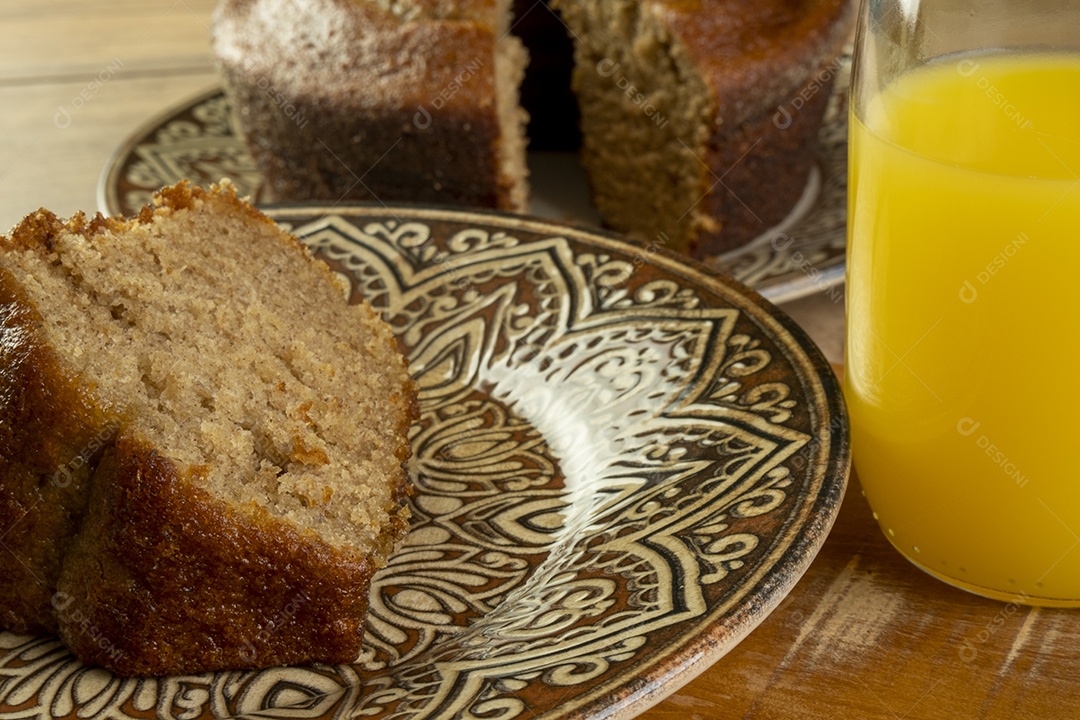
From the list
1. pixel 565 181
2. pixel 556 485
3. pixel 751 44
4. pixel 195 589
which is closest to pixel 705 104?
pixel 751 44

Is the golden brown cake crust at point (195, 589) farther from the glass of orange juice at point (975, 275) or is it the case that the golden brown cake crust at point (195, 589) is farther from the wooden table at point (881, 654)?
the glass of orange juice at point (975, 275)

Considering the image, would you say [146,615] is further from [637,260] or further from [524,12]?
[524,12]

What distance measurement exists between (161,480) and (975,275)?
958mm

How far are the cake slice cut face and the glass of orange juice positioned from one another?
0.69 meters

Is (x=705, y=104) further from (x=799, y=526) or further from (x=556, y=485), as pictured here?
(x=799, y=526)

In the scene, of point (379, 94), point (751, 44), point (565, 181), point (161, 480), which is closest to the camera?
point (161, 480)

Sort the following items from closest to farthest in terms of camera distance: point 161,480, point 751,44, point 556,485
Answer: point 161,480 → point 556,485 → point 751,44

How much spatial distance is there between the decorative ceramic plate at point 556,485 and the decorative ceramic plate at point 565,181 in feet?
2.27

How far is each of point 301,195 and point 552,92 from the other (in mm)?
1012

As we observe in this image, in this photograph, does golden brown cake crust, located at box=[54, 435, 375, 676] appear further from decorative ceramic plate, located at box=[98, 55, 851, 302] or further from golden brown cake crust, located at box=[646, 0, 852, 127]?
golden brown cake crust, located at box=[646, 0, 852, 127]

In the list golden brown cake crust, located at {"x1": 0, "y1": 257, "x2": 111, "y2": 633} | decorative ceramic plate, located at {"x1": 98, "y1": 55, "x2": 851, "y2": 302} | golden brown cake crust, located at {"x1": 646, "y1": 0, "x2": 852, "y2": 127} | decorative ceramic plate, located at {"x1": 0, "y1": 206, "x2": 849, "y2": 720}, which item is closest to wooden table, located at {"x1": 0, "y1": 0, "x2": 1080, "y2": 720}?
decorative ceramic plate, located at {"x1": 0, "y1": 206, "x2": 849, "y2": 720}

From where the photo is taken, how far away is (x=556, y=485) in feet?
5.90

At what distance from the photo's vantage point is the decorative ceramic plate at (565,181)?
2857 mm

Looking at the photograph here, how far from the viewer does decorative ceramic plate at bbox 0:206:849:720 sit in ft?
4.43
